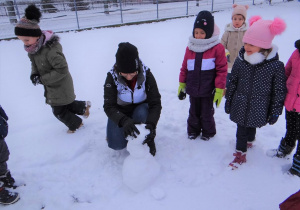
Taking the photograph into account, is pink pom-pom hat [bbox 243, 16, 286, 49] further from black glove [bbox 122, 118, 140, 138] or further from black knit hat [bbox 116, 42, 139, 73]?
black glove [bbox 122, 118, 140, 138]

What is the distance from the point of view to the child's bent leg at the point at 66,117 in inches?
118

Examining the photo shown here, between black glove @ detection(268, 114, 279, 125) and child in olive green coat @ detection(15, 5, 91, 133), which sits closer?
black glove @ detection(268, 114, 279, 125)

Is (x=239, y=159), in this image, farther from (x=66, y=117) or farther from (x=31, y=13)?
(x=31, y=13)

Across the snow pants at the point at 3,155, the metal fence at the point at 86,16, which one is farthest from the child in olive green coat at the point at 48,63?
the metal fence at the point at 86,16

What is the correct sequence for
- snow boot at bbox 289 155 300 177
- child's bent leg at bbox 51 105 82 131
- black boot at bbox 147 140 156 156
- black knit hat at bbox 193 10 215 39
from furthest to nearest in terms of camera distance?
1. child's bent leg at bbox 51 105 82 131
2. black boot at bbox 147 140 156 156
3. black knit hat at bbox 193 10 215 39
4. snow boot at bbox 289 155 300 177

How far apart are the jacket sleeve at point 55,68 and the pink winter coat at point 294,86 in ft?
7.51

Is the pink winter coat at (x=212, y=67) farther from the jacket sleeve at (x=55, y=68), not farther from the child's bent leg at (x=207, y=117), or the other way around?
the jacket sleeve at (x=55, y=68)

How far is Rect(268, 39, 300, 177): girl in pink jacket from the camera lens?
2107 millimetres

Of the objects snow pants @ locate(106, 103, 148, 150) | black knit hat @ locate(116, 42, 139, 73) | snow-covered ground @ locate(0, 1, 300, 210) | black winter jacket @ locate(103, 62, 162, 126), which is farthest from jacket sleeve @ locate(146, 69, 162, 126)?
snow-covered ground @ locate(0, 1, 300, 210)

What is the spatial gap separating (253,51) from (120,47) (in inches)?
45.1

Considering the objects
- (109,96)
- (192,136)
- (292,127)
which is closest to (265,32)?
(292,127)

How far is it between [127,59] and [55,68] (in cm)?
102

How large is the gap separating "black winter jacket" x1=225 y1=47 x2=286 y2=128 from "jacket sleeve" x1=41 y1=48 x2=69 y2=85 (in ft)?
5.94

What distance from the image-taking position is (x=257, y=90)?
2.15 metres
